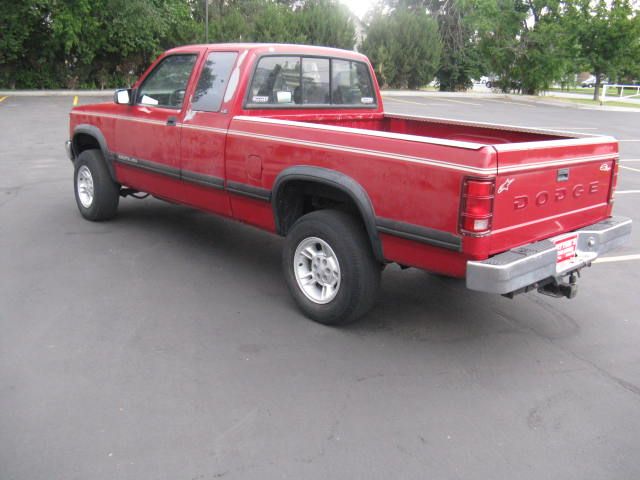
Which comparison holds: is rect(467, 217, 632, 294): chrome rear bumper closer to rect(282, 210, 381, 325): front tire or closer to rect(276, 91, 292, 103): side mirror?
rect(282, 210, 381, 325): front tire

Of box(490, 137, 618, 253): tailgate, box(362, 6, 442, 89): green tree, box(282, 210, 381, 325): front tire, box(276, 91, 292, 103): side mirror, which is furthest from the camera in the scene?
box(362, 6, 442, 89): green tree

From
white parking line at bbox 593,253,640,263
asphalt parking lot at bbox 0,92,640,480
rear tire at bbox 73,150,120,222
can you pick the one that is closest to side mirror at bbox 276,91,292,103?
asphalt parking lot at bbox 0,92,640,480

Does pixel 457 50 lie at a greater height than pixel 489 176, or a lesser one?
greater

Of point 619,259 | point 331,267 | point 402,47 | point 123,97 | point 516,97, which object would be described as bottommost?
point 619,259

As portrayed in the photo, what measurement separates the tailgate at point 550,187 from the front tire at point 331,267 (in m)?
0.94

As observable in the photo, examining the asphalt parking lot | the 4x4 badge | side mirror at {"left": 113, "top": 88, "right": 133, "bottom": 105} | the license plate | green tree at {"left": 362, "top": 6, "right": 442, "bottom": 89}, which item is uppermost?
green tree at {"left": 362, "top": 6, "right": 442, "bottom": 89}

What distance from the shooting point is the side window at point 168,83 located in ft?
18.1

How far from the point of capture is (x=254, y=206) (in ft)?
15.9

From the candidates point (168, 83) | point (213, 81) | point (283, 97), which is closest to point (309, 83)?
point (283, 97)

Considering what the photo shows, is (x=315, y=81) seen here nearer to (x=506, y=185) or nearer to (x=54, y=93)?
(x=506, y=185)

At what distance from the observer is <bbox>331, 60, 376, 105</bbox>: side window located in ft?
18.8

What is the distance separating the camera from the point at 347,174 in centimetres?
397

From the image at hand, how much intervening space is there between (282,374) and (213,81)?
105 inches

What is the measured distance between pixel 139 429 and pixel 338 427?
1003 mm
